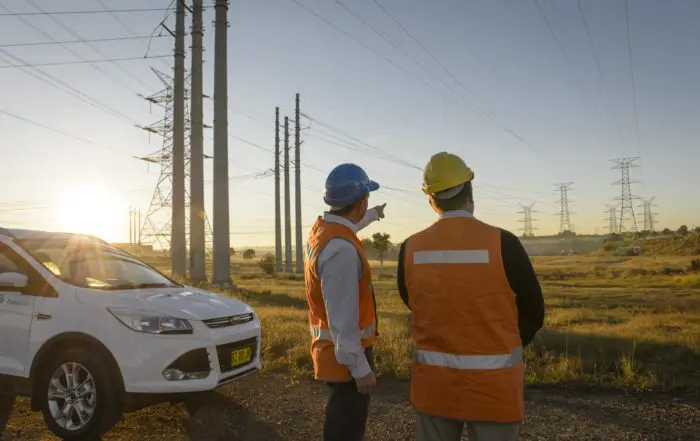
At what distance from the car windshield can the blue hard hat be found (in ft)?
11.4

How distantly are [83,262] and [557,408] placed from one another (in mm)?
5788

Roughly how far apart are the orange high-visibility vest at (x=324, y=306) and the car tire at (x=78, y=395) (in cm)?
280

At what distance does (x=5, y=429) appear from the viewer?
215 inches

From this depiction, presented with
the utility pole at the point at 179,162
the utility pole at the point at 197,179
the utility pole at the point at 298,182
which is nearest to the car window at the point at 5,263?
the utility pole at the point at 197,179

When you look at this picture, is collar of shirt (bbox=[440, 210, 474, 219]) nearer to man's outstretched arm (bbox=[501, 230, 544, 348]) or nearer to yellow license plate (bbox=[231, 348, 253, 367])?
man's outstretched arm (bbox=[501, 230, 544, 348])

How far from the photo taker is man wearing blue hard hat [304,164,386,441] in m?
2.99

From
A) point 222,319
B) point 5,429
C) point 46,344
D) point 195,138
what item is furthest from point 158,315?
point 195,138

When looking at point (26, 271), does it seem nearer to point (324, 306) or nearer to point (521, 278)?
point (324, 306)

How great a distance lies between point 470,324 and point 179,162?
994 inches

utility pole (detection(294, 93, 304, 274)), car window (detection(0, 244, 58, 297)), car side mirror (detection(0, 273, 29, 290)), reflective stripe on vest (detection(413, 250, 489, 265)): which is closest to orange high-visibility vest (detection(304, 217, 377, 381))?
reflective stripe on vest (detection(413, 250, 489, 265))

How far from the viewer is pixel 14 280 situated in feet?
17.9

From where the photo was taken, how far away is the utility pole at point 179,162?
2527 centimetres

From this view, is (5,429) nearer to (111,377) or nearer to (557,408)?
(111,377)

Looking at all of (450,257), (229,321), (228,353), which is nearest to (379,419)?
(228,353)
